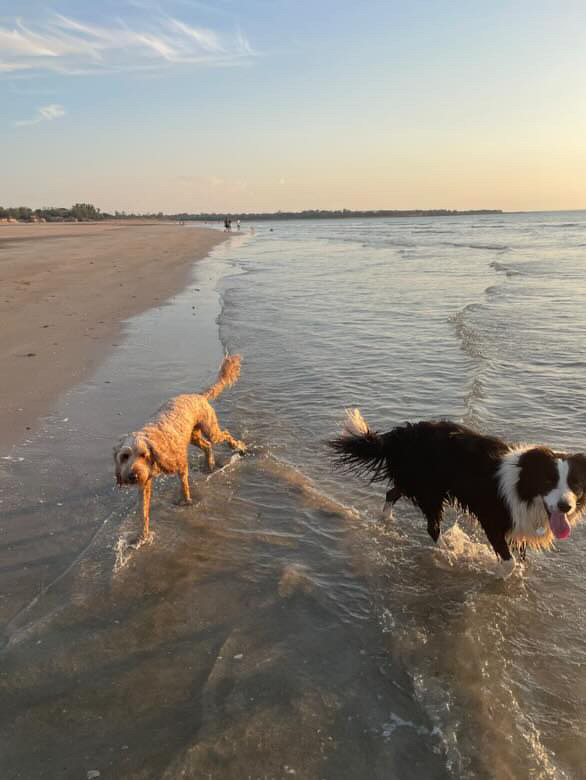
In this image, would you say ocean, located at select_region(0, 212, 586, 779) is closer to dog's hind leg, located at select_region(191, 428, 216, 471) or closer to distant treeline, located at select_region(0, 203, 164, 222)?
dog's hind leg, located at select_region(191, 428, 216, 471)

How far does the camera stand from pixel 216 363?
927 centimetres

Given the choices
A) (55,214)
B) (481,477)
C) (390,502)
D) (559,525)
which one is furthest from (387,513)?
(55,214)

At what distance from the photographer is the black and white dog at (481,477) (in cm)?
371

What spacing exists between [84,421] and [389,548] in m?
3.79

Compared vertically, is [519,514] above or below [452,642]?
above

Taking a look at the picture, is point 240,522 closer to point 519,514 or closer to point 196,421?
→ point 196,421

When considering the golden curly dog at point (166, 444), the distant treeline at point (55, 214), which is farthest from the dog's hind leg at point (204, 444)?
the distant treeline at point (55, 214)

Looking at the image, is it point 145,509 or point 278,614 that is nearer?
point 278,614

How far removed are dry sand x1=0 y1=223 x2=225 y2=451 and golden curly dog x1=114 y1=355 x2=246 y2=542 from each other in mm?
1913

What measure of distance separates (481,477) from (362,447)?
104 centimetres

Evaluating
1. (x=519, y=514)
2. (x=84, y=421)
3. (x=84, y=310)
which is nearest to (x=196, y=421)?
(x=84, y=421)

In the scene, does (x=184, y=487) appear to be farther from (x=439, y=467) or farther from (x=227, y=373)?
(x=439, y=467)

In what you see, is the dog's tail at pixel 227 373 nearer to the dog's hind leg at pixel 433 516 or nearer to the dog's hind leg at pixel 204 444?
Result: the dog's hind leg at pixel 204 444

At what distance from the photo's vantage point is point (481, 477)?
4.14 metres
